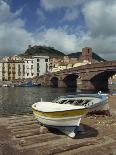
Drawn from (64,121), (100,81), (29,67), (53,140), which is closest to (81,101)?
(64,121)

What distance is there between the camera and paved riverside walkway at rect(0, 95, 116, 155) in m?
17.3

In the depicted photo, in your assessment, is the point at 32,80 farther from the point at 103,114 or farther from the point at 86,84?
the point at 103,114

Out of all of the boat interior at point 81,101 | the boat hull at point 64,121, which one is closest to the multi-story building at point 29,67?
the boat interior at point 81,101

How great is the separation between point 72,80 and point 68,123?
5552 inches

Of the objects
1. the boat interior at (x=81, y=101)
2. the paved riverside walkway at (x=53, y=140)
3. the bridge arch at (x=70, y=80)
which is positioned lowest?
the paved riverside walkway at (x=53, y=140)

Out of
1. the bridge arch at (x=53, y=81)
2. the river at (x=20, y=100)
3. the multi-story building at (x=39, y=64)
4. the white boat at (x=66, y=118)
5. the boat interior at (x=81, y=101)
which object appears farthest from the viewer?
the multi-story building at (x=39, y=64)

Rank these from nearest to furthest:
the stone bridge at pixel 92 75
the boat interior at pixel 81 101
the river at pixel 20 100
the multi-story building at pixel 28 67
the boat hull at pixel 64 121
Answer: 1. the boat hull at pixel 64 121
2. the boat interior at pixel 81 101
3. the river at pixel 20 100
4. the stone bridge at pixel 92 75
5. the multi-story building at pixel 28 67

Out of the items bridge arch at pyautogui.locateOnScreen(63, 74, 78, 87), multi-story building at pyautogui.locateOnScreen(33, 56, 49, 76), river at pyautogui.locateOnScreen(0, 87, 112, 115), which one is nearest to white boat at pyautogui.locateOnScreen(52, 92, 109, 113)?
river at pyautogui.locateOnScreen(0, 87, 112, 115)

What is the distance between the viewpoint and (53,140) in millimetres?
19500

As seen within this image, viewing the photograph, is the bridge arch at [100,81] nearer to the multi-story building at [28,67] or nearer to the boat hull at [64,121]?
the multi-story building at [28,67]

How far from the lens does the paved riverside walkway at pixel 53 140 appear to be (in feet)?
56.9

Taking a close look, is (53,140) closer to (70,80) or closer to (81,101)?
(81,101)

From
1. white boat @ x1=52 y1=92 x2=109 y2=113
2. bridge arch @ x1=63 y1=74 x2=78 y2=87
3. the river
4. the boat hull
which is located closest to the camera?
the boat hull

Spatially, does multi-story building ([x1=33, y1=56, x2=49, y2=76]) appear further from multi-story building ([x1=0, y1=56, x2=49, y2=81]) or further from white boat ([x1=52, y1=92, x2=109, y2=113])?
white boat ([x1=52, y1=92, x2=109, y2=113])
